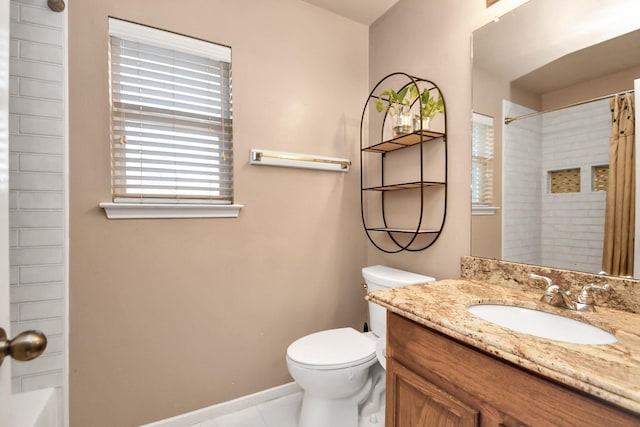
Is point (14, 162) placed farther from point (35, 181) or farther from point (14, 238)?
point (14, 238)

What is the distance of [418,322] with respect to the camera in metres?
0.93

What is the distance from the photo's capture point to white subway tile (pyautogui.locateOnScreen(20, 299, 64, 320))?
116 cm

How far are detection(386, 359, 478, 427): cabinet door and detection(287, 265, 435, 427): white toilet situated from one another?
1.30ft

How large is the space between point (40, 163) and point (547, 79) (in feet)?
6.69

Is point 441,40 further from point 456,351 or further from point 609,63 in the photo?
point 456,351

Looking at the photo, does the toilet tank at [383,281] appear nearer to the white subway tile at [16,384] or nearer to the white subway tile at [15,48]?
the white subway tile at [16,384]

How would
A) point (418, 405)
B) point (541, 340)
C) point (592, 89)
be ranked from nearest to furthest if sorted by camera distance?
point (541, 340) → point (418, 405) → point (592, 89)

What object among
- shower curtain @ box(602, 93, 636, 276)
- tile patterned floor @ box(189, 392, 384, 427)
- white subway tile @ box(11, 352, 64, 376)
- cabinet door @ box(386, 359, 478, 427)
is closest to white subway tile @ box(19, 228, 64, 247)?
white subway tile @ box(11, 352, 64, 376)

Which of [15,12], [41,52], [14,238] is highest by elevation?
[15,12]

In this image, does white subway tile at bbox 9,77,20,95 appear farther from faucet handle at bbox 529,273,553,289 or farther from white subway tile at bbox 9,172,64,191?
faucet handle at bbox 529,273,553,289

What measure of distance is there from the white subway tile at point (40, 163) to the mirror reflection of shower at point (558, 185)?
1882 millimetres

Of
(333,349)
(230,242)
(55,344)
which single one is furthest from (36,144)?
(333,349)

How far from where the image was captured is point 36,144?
3.89 feet

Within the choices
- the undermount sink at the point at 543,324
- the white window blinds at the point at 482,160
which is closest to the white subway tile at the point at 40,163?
the undermount sink at the point at 543,324
